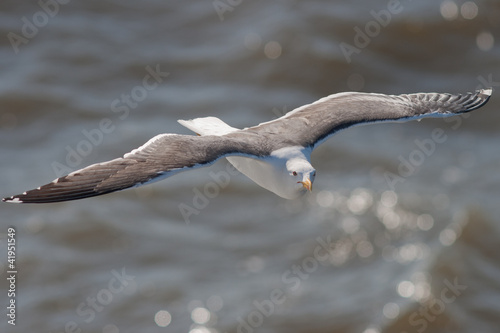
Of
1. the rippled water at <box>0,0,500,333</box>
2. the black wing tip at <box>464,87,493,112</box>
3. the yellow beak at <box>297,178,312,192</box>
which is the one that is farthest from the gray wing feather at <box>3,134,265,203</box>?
the rippled water at <box>0,0,500,333</box>

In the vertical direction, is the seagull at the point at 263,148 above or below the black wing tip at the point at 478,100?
below

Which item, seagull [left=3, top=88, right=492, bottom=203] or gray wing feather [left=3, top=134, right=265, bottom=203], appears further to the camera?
seagull [left=3, top=88, right=492, bottom=203]

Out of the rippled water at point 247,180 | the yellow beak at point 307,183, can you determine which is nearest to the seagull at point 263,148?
the yellow beak at point 307,183

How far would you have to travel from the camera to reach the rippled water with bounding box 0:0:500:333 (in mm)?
15938

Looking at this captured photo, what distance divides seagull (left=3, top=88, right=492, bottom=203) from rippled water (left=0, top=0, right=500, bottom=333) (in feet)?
17.2

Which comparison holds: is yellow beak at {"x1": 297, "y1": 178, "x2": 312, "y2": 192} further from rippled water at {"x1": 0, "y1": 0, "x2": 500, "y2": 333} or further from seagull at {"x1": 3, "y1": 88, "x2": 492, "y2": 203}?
rippled water at {"x1": 0, "y1": 0, "x2": 500, "y2": 333}

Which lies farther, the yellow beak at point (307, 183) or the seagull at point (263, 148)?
the yellow beak at point (307, 183)

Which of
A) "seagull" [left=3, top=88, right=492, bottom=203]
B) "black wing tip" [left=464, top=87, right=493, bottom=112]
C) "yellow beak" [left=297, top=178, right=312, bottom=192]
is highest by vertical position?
"black wing tip" [left=464, top=87, right=493, bottom=112]

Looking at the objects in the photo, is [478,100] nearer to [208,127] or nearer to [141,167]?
[208,127]

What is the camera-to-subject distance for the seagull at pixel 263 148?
8.46 m

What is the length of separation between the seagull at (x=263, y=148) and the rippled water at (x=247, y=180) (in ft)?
17.2

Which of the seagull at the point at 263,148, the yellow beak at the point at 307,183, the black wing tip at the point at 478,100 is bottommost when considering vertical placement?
the yellow beak at the point at 307,183

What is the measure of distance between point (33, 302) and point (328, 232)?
591cm

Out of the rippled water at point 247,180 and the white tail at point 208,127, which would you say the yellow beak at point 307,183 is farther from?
the rippled water at point 247,180
